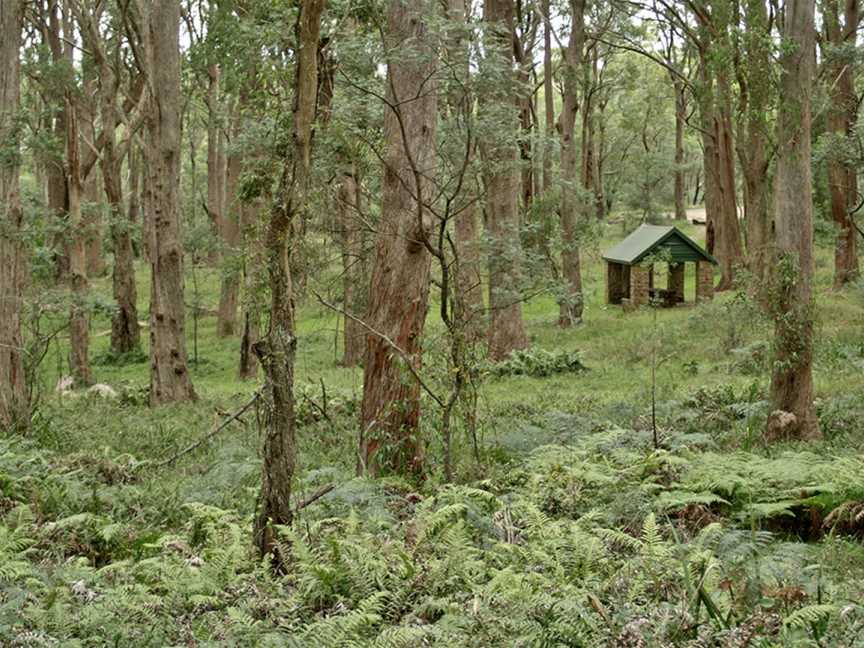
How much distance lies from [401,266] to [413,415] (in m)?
1.42

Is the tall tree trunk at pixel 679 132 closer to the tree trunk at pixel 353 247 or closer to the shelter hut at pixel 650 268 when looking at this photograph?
the shelter hut at pixel 650 268

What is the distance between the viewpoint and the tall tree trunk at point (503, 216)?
1235 cm

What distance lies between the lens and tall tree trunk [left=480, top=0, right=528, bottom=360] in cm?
1235

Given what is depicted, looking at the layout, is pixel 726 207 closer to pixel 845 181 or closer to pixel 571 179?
pixel 845 181

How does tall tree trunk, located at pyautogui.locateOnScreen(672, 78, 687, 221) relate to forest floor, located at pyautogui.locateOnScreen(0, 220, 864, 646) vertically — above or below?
above

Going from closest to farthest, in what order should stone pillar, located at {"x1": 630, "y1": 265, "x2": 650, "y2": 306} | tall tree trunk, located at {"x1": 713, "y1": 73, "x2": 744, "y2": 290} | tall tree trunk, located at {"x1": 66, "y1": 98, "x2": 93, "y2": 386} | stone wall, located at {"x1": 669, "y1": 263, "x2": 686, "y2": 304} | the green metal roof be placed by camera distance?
1. tall tree trunk, located at {"x1": 66, "y1": 98, "x2": 93, "y2": 386}
2. stone pillar, located at {"x1": 630, "y1": 265, "x2": 650, "y2": 306}
3. the green metal roof
4. tall tree trunk, located at {"x1": 713, "y1": 73, "x2": 744, "y2": 290}
5. stone wall, located at {"x1": 669, "y1": 263, "x2": 686, "y2": 304}

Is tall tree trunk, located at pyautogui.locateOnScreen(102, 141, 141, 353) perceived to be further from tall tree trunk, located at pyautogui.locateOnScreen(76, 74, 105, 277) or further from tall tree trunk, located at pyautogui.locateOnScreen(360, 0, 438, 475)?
tall tree trunk, located at pyautogui.locateOnScreen(360, 0, 438, 475)

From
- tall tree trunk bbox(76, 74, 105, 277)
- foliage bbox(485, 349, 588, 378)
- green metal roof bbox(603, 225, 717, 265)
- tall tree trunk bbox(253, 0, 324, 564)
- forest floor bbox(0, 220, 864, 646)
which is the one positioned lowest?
forest floor bbox(0, 220, 864, 646)

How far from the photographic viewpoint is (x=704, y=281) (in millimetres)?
26891

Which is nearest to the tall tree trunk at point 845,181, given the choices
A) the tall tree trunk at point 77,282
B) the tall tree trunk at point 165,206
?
the tall tree trunk at point 165,206

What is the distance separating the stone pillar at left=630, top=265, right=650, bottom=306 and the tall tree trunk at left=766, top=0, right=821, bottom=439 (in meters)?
15.9

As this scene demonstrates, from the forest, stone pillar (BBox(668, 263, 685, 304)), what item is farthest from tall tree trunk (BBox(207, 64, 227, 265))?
stone pillar (BBox(668, 263, 685, 304))

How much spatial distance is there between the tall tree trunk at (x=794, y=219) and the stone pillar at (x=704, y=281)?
16801 millimetres

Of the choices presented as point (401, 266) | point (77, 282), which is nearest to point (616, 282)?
point (77, 282)
